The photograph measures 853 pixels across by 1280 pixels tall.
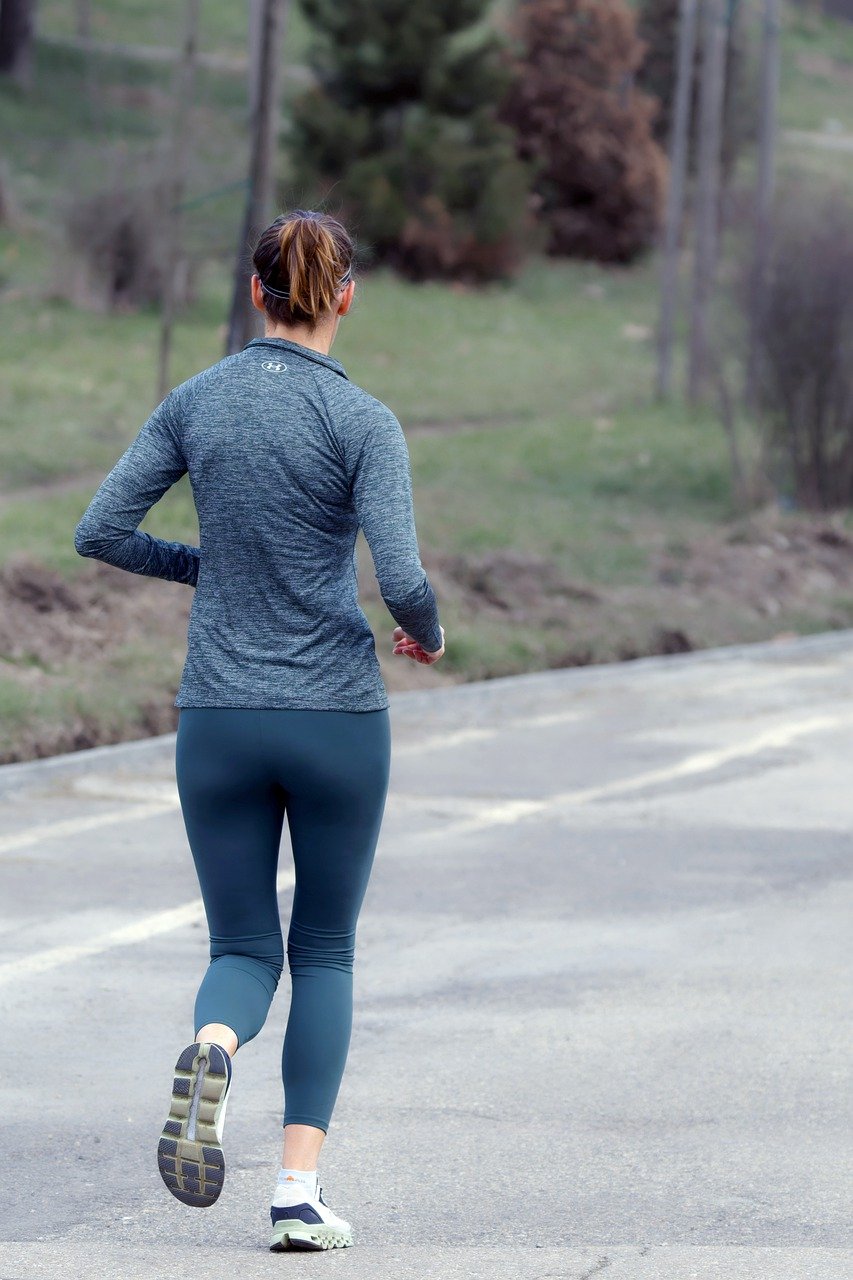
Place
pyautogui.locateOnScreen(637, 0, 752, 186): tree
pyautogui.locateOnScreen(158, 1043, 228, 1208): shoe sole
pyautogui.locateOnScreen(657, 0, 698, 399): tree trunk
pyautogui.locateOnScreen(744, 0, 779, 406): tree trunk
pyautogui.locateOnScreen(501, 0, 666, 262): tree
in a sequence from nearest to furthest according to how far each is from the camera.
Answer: pyautogui.locateOnScreen(158, 1043, 228, 1208): shoe sole
pyautogui.locateOnScreen(744, 0, 779, 406): tree trunk
pyautogui.locateOnScreen(657, 0, 698, 399): tree trunk
pyautogui.locateOnScreen(501, 0, 666, 262): tree
pyautogui.locateOnScreen(637, 0, 752, 186): tree

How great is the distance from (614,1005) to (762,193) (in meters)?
19.1

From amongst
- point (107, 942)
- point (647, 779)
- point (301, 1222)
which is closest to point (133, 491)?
point (301, 1222)

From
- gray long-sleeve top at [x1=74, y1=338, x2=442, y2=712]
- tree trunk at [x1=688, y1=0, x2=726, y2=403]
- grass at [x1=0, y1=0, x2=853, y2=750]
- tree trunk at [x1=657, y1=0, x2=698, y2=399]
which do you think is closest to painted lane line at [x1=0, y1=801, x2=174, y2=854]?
grass at [x1=0, y1=0, x2=853, y2=750]

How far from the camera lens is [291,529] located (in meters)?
3.95

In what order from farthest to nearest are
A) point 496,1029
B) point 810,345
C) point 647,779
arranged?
point 810,345
point 647,779
point 496,1029

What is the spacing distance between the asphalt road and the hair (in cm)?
182

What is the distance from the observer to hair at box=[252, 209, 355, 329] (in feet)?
13.0

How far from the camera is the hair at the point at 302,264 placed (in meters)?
3.96

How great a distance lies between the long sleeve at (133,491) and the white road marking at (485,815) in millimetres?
2318

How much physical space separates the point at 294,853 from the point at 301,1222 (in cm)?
70

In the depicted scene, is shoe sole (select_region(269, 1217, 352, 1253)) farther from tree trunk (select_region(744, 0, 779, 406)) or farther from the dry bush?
tree trunk (select_region(744, 0, 779, 406))

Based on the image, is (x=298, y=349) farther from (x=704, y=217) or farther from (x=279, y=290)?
(x=704, y=217)

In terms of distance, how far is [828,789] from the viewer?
9539mm

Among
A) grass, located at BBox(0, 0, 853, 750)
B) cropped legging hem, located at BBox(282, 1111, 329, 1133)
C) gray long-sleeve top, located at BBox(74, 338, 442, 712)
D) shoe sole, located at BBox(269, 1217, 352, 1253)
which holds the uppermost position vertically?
gray long-sleeve top, located at BBox(74, 338, 442, 712)
